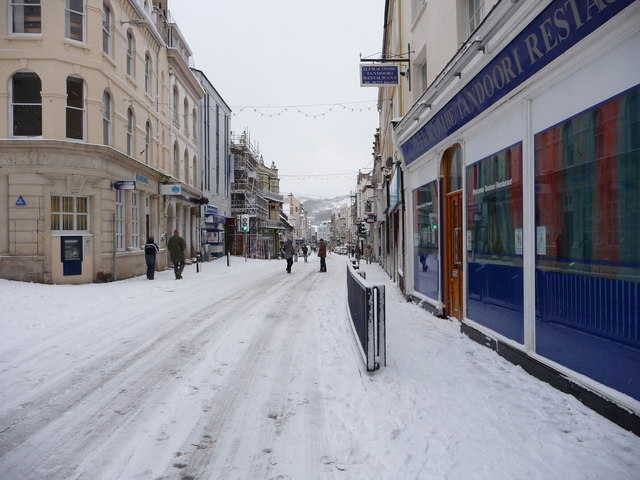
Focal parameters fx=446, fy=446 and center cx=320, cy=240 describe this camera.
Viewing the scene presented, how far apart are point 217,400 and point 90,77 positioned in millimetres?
14595

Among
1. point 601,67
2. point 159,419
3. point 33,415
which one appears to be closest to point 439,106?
point 601,67

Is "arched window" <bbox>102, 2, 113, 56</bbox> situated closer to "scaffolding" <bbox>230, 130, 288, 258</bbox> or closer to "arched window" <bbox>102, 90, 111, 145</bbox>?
"arched window" <bbox>102, 90, 111, 145</bbox>

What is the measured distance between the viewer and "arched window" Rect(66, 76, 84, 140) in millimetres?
14930

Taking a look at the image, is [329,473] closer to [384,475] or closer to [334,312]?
[384,475]

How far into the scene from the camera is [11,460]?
3.14 meters

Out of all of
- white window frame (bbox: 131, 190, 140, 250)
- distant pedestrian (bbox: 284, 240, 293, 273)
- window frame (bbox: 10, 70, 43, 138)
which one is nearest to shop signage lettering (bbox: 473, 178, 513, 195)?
window frame (bbox: 10, 70, 43, 138)

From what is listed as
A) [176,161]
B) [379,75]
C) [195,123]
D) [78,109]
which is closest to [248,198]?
[195,123]

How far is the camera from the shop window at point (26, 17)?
47.1ft

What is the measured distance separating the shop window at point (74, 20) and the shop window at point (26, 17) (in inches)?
31.1

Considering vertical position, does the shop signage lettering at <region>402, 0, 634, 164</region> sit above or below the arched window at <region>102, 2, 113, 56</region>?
below

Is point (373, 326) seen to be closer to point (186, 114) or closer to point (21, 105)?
point (21, 105)

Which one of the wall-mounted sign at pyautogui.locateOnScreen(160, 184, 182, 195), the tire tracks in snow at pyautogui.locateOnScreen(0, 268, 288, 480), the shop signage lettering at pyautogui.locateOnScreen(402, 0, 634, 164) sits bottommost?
the tire tracks in snow at pyautogui.locateOnScreen(0, 268, 288, 480)

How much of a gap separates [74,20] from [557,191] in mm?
16368

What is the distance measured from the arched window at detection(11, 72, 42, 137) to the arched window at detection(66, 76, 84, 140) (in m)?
0.84
